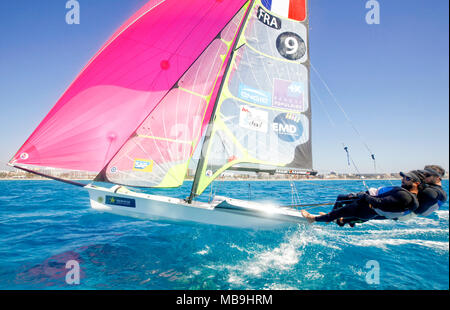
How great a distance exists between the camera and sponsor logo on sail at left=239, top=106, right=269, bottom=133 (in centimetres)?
558

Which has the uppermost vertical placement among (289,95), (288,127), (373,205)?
(289,95)

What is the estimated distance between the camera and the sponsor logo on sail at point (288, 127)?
5.93 metres

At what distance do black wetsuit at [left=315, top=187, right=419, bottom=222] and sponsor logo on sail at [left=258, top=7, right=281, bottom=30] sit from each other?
539 centimetres

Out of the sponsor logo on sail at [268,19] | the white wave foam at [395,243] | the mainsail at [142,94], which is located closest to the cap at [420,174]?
the white wave foam at [395,243]

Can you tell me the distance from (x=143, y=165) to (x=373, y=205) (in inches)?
187

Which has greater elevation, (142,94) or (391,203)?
(142,94)

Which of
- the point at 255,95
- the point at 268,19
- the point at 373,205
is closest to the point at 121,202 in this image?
the point at 255,95

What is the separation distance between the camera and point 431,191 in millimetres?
2826

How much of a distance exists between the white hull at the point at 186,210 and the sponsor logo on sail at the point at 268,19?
17.7ft

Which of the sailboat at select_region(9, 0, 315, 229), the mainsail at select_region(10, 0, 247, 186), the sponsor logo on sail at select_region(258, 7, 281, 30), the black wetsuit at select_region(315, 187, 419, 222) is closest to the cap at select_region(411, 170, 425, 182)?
the black wetsuit at select_region(315, 187, 419, 222)

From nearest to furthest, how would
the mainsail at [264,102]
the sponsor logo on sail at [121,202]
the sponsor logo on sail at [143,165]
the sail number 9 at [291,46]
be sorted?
1. the sponsor logo on sail at [121,202]
2. the sponsor logo on sail at [143,165]
3. the mainsail at [264,102]
4. the sail number 9 at [291,46]

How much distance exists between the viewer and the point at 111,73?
15.6 ft

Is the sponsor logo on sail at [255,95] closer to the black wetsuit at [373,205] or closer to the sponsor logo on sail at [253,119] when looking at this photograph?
the sponsor logo on sail at [253,119]

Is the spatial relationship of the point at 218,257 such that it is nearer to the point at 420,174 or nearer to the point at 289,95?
the point at 420,174
